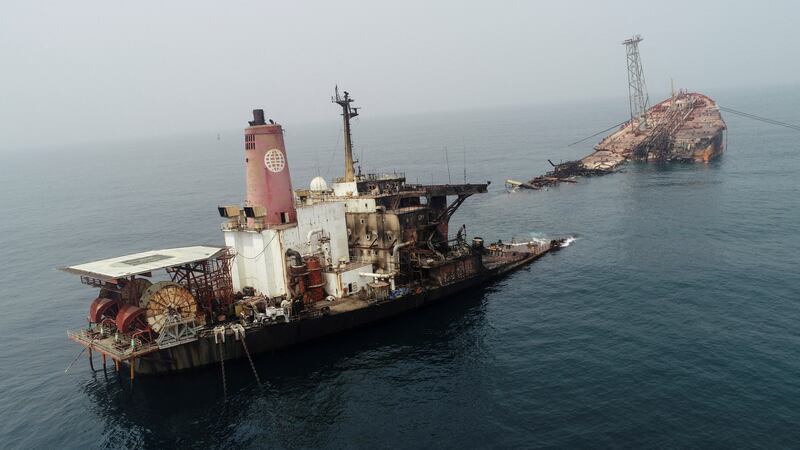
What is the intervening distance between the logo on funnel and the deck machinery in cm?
9

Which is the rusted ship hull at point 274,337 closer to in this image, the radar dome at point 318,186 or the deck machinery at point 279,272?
the deck machinery at point 279,272

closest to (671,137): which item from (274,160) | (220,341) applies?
(274,160)

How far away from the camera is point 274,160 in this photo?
47344mm

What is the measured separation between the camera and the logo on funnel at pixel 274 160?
47000mm

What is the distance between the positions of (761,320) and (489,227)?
144 ft

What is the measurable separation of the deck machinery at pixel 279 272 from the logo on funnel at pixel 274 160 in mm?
91

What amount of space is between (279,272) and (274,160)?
10177mm

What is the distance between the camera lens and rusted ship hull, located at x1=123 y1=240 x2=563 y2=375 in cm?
3891

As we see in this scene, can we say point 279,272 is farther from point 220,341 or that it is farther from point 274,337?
point 220,341

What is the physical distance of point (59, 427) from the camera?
3434cm

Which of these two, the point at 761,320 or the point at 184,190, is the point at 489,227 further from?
the point at 184,190

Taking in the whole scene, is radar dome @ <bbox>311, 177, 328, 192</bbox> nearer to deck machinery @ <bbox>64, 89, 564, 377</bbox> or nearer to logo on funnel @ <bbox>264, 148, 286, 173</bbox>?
deck machinery @ <bbox>64, 89, 564, 377</bbox>

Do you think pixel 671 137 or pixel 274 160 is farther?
pixel 671 137

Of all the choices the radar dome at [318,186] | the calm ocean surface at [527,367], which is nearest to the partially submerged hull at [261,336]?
the calm ocean surface at [527,367]
